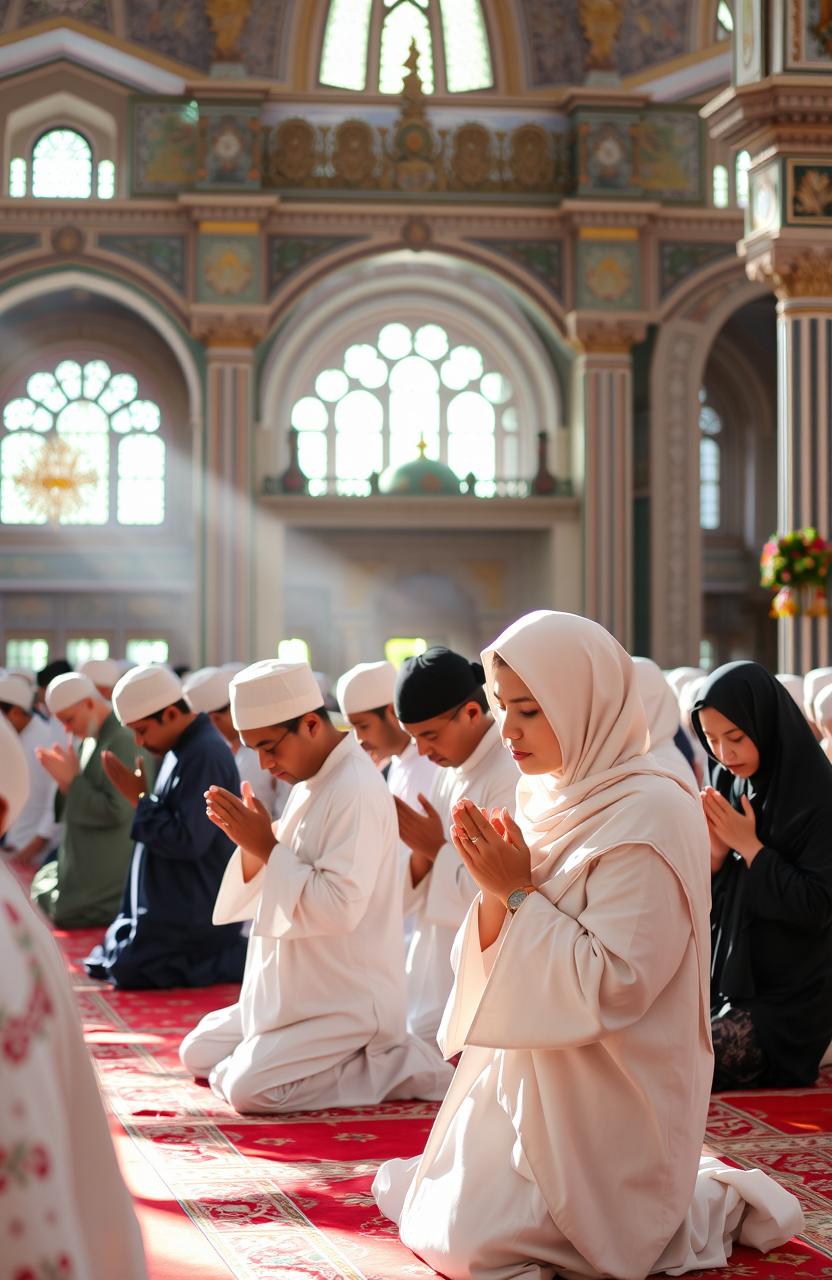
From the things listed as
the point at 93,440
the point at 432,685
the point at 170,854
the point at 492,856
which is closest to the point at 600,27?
the point at 93,440

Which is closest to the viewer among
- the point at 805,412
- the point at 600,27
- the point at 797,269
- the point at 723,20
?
the point at 797,269

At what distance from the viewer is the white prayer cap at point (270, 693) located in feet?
15.0

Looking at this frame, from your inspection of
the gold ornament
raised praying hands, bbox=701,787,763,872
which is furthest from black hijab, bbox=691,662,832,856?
the gold ornament

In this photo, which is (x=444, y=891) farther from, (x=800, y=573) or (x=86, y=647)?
(x=86, y=647)

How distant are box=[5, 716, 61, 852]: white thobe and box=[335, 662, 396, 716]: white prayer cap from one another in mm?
3986

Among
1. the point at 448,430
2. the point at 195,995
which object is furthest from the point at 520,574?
the point at 195,995

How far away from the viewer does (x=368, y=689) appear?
20.4 ft

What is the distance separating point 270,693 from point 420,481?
12547 millimetres

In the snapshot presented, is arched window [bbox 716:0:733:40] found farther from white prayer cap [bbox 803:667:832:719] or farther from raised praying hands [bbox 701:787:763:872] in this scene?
raised praying hands [bbox 701:787:763:872]

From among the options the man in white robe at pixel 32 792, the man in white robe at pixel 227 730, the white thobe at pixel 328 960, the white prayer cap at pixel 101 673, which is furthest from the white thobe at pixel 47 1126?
the man in white robe at pixel 32 792

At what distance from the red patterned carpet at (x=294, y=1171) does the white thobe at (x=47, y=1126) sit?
1.62 metres

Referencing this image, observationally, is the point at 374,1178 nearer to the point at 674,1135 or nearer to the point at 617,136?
the point at 674,1135

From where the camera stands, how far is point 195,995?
21.6 feet

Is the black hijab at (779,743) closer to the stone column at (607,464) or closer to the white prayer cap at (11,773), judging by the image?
the white prayer cap at (11,773)
